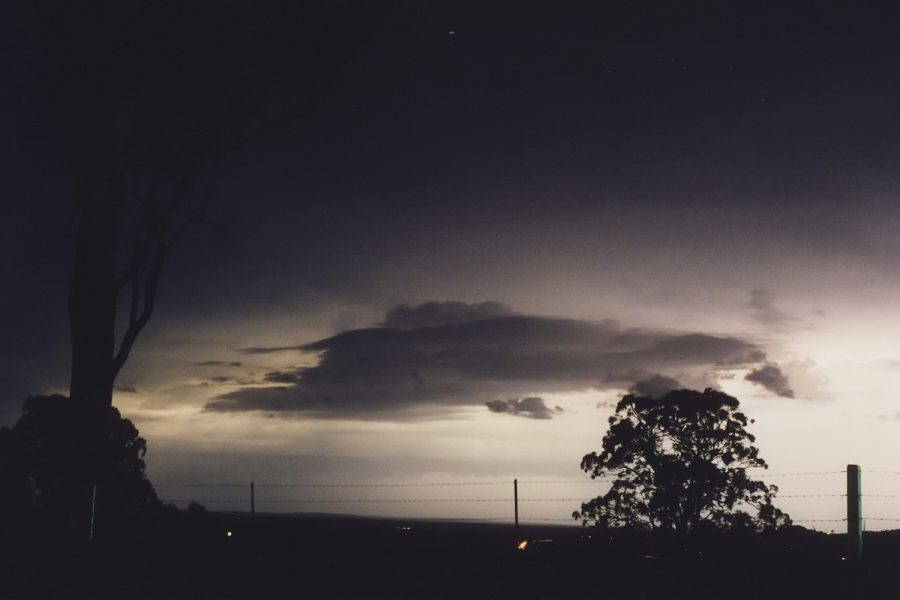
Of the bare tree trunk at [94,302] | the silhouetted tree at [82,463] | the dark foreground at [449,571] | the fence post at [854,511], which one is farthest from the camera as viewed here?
the bare tree trunk at [94,302]

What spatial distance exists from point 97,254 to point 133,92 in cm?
338

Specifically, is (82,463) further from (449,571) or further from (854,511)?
(854,511)

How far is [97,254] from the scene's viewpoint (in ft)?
64.9

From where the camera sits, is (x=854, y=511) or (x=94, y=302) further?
(x=94, y=302)

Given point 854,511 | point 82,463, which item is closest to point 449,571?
point 854,511

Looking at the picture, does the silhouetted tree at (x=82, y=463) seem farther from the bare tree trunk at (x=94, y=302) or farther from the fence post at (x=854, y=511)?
the fence post at (x=854, y=511)

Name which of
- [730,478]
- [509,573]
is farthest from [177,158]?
[730,478]

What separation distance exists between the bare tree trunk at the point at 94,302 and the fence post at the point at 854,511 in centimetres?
1470

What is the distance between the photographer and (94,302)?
64.3ft

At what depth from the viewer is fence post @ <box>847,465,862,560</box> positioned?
9430 mm

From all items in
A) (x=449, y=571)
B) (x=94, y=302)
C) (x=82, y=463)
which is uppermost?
(x=94, y=302)

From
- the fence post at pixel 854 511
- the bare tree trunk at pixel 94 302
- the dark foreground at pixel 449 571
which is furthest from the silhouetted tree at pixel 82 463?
the fence post at pixel 854 511

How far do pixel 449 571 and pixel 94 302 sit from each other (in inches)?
473

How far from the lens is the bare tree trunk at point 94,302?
63.8ft
